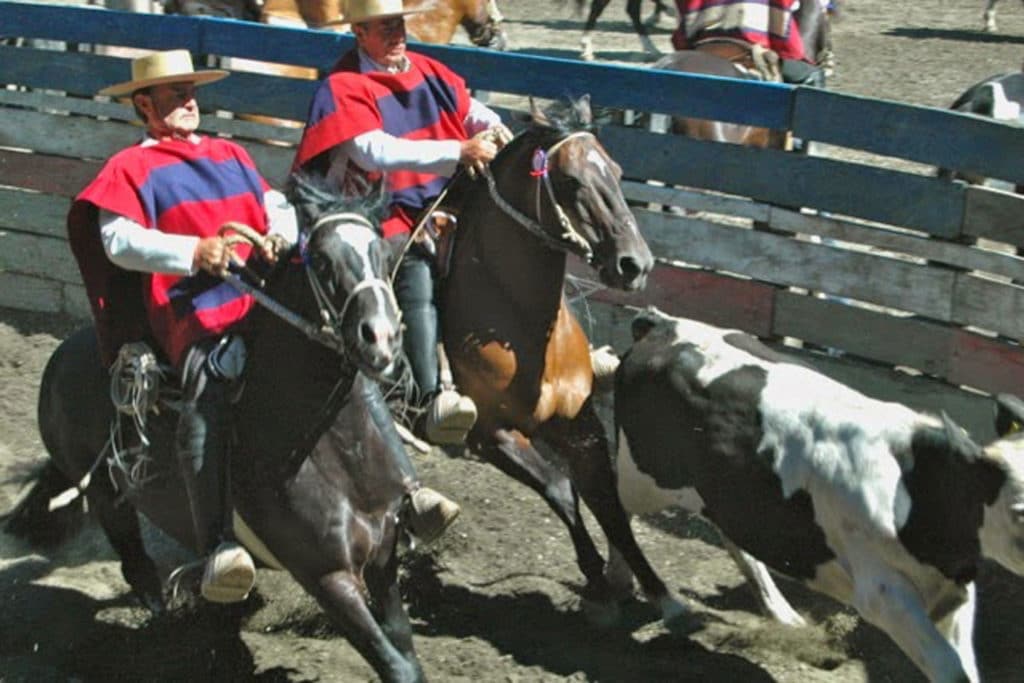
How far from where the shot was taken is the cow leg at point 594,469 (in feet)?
24.1

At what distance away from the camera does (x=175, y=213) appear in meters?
6.28

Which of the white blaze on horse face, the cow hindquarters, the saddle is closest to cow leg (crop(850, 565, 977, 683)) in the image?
the cow hindquarters

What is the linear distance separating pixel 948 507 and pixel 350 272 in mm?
2142

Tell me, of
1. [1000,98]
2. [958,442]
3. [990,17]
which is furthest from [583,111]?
[990,17]

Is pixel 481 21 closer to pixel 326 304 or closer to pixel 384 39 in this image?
pixel 384 39

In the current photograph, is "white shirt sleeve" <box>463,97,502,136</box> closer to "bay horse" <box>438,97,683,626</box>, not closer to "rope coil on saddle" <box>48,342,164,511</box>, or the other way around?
"bay horse" <box>438,97,683,626</box>

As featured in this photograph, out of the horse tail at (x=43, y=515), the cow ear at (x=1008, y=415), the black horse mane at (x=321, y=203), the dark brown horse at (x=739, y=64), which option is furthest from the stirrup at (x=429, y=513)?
the dark brown horse at (x=739, y=64)

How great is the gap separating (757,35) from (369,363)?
624 cm

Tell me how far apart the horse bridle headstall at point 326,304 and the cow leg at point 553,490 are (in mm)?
1604

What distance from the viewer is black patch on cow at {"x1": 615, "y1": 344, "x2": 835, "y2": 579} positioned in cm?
654

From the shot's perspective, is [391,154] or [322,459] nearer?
[322,459]

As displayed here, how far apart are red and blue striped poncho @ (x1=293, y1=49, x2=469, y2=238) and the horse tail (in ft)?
5.94

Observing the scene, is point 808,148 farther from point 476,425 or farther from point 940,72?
point 940,72

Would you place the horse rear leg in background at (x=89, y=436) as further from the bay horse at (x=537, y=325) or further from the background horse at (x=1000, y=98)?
the background horse at (x=1000, y=98)
